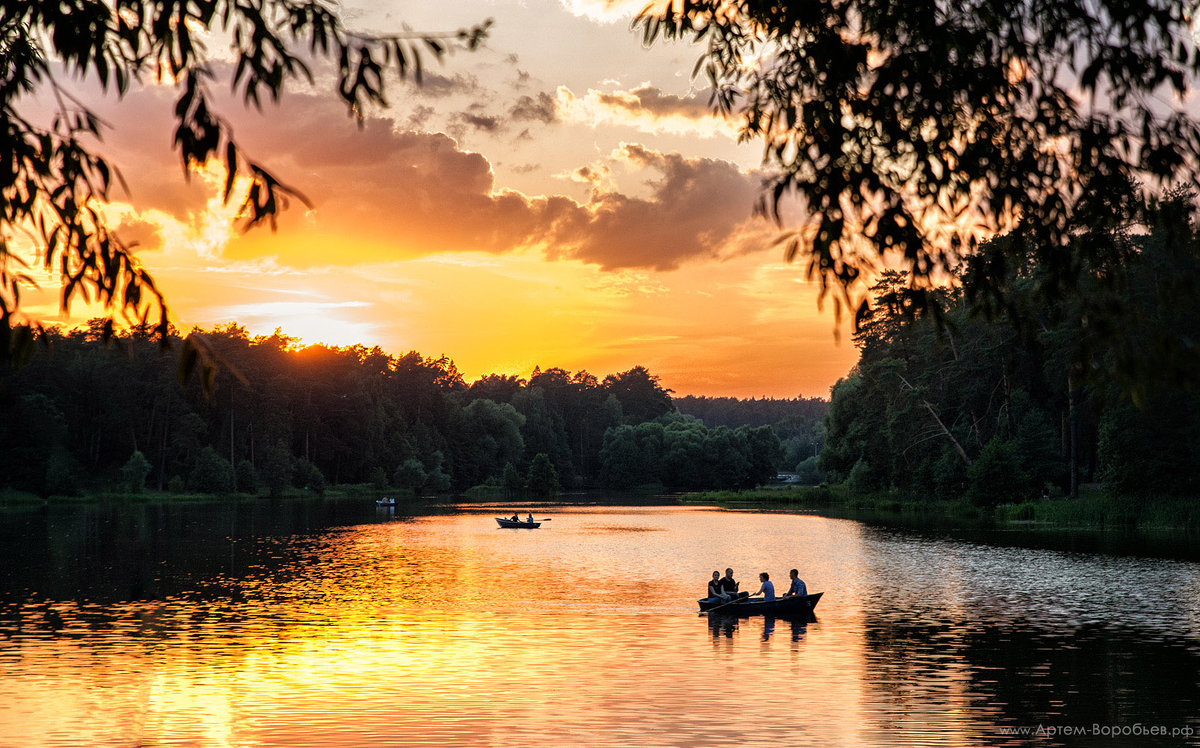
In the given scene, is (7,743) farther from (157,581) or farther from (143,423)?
(143,423)

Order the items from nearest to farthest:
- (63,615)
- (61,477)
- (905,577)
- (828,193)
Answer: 1. (828,193)
2. (63,615)
3. (905,577)
4. (61,477)

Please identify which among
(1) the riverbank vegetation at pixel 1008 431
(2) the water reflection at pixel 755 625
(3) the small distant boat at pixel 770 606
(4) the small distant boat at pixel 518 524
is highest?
(1) the riverbank vegetation at pixel 1008 431

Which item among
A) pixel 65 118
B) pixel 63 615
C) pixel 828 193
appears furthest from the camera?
pixel 63 615

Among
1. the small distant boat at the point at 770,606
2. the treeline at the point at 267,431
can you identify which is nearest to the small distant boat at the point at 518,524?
the treeline at the point at 267,431

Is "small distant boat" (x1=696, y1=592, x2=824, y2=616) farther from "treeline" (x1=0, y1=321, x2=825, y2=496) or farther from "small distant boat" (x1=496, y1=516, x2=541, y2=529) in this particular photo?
"treeline" (x1=0, y1=321, x2=825, y2=496)

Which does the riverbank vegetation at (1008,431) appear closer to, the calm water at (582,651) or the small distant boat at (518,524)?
the calm water at (582,651)

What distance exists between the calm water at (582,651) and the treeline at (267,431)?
2555 inches

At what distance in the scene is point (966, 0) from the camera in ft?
31.6

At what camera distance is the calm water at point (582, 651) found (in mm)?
19656

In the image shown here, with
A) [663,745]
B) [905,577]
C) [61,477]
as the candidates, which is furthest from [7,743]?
[61,477]

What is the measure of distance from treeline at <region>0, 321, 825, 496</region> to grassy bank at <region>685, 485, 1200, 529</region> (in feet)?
188

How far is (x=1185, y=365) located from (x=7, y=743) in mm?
19410

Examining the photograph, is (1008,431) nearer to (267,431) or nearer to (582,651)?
(582,651)

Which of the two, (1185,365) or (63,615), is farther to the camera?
(63,615)
